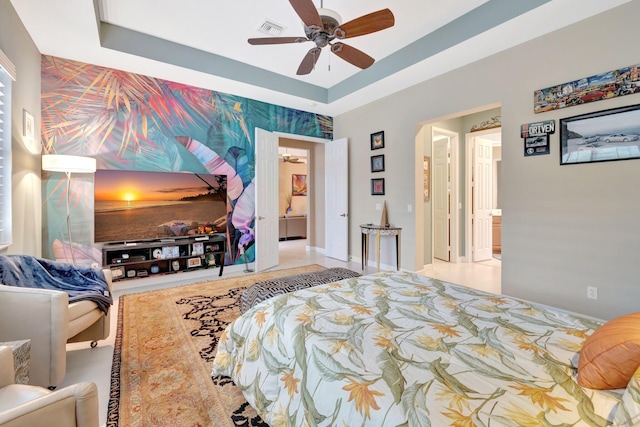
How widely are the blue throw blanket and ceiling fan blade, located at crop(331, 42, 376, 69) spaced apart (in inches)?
115

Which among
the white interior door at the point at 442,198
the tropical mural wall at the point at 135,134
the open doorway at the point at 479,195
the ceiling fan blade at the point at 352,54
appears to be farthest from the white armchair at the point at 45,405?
the open doorway at the point at 479,195

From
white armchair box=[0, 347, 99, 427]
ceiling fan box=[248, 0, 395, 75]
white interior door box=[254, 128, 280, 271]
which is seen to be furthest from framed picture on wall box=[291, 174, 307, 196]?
white armchair box=[0, 347, 99, 427]

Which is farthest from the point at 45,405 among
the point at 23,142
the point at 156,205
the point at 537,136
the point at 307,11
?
the point at 537,136

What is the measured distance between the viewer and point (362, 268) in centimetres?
492

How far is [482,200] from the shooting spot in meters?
5.57

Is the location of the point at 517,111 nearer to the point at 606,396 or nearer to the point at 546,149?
the point at 546,149

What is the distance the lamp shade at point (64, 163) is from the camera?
9.69 feet

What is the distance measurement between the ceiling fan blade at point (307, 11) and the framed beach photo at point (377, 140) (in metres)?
2.79

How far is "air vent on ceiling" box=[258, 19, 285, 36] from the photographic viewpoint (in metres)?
→ 3.19

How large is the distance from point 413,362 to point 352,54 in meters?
2.72

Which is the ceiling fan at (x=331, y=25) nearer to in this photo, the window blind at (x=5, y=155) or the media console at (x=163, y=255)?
the window blind at (x=5, y=155)

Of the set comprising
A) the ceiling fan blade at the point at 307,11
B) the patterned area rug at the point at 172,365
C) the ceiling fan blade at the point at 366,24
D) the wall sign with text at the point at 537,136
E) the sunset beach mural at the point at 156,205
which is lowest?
the patterned area rug at the point at 172,365

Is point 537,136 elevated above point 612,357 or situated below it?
above

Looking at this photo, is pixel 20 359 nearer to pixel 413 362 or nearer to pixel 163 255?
pixel 413 362
